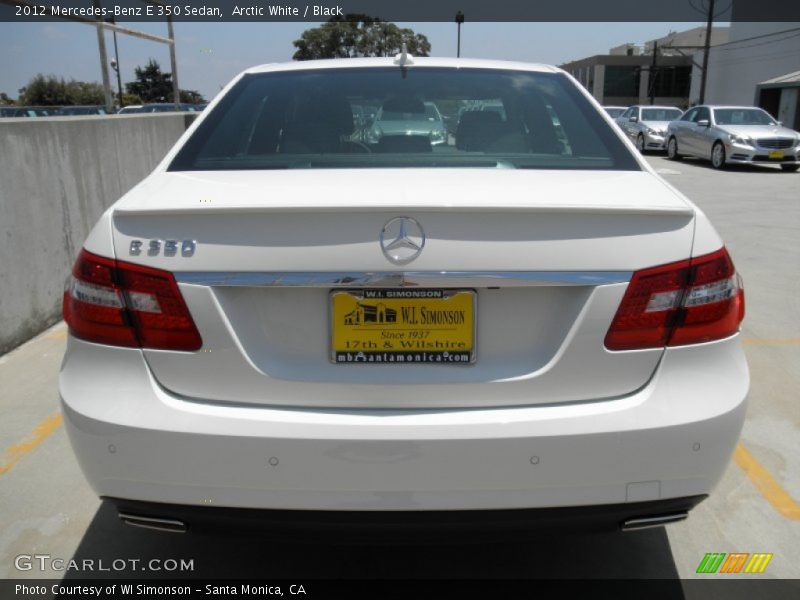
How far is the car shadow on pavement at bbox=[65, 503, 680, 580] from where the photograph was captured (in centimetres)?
256

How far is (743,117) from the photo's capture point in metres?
18.7

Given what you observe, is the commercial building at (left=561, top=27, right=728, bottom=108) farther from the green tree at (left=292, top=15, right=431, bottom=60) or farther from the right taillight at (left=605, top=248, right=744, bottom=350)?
the right taillight at (left=605, top=248, right=744, bottom=350)

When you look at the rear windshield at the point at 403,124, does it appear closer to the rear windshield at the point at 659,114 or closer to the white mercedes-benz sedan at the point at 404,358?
the white mercedes-benz sedan at the point at 404,358

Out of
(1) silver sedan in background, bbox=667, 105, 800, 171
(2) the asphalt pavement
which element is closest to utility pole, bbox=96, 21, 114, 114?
(2) the asphalt pavement

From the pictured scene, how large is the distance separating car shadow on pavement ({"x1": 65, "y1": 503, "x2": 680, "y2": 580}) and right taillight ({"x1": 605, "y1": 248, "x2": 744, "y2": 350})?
0.93 m

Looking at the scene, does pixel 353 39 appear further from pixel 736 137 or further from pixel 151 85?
pixel 736 137

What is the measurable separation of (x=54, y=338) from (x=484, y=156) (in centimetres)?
370

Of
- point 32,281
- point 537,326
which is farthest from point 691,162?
point 537,326

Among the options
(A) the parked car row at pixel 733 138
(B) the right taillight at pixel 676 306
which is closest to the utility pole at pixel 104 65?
(B) the right taillight at pixel 676 306

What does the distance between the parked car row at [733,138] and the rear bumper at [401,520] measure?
14009mm

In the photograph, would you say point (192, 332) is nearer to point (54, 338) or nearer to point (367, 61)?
point (367, 61)

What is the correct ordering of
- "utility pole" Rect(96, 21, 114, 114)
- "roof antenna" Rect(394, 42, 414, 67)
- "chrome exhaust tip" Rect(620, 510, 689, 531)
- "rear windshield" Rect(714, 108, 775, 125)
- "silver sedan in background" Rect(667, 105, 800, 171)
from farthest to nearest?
1. "rear windshield" Rect(714, 108, 775, 125)
2. "silver sedan in background" Rect(667, 105, 800, 171)
3. "utility pole" Rect(96, 21, 114, 114)
4. "roof antenna" Rect(394, 42, 414, 67)
5. "chrome exhaust tip" Rect(620, 510, 689, 531)

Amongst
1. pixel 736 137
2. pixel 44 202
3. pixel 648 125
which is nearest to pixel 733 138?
pixel 736 137

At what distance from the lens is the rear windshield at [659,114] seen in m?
25.3
